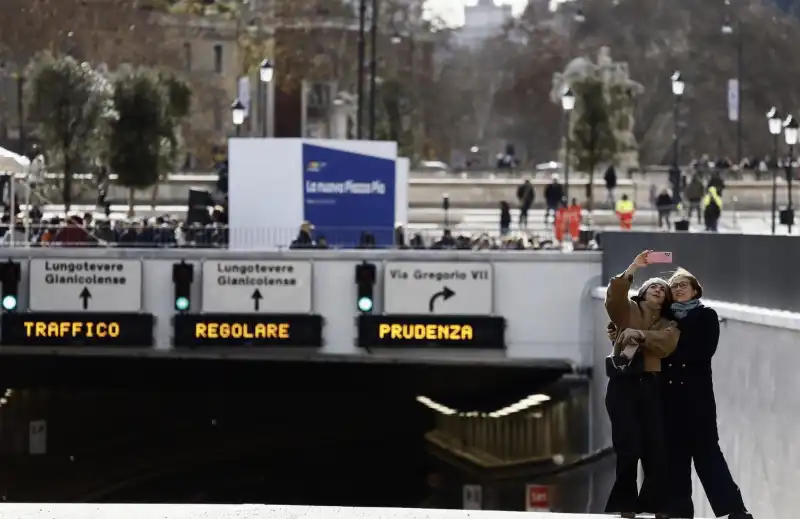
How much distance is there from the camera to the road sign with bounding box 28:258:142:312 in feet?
98.6

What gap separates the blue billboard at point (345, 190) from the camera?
32344mm

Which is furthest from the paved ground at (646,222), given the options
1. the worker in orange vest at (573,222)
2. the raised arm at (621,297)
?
the raised arm at (621,297)

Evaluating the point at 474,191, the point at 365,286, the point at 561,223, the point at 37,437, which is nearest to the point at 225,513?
the point at 365,286

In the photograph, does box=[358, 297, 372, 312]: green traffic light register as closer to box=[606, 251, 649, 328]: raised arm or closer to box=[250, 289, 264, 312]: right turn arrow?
box=[250, 289, 264, 312]: right turn arrow

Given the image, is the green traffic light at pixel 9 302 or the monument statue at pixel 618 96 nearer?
the green traffic light at pixel 9 302

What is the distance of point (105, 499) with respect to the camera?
33.8 metres

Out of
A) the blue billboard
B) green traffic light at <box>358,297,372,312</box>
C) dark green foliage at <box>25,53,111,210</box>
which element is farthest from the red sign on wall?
dark green foliage at <box>25,53,111,210</box>

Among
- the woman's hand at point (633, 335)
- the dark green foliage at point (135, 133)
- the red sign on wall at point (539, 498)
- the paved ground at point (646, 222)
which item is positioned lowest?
the red sign on wall at point (539, 498)

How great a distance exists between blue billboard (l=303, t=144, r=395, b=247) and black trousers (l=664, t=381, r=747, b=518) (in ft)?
66.9

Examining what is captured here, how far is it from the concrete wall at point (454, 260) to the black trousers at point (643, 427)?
17.8 meters

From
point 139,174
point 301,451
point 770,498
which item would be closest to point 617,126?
point 139,174

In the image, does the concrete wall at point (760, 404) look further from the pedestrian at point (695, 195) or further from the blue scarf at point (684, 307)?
the pedestrian at point (695, 195)

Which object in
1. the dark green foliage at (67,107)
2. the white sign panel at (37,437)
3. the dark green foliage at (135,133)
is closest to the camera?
the white sign panel at (37,437)

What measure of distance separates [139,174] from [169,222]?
46.4 feet
